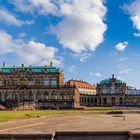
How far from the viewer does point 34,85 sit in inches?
4471

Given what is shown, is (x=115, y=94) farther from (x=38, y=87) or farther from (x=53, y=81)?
(x=38, y=87)

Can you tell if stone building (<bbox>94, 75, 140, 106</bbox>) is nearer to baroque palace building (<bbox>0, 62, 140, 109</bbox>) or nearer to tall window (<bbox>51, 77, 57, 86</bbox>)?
baroque palace building (<bbox>0, 62, 140, 109</bbox>)

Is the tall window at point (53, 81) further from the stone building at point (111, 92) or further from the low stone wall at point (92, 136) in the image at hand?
the low stone wall at point (92, 136)

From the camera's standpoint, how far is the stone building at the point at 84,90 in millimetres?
124075

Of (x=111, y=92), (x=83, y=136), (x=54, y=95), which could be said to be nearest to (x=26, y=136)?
(x=83, y=136)

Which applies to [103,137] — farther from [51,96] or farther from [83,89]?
[83,89]

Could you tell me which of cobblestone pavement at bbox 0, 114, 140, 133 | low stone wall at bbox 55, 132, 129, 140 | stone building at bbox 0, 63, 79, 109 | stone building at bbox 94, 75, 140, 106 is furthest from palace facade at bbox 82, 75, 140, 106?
low stone wall at bbox 55, 132, 129, 140

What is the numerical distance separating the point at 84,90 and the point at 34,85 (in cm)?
4571

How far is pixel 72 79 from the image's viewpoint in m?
149

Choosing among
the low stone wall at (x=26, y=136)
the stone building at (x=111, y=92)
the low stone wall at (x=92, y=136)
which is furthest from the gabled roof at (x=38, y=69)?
the low stone wall at (x=92, y=136)

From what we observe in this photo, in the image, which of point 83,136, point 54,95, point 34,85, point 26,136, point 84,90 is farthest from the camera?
point 84,90

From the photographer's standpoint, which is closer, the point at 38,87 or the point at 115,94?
the point at 38,87

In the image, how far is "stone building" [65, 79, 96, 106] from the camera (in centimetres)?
12407

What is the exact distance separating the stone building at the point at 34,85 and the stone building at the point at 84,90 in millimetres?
6920
